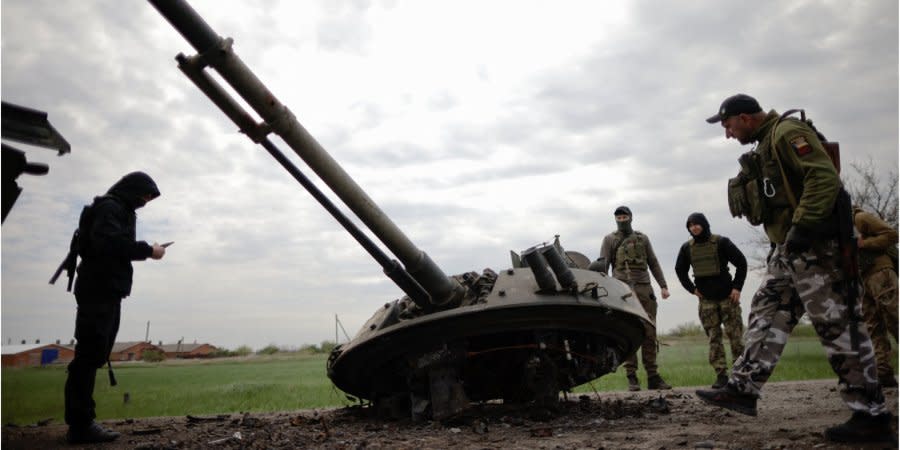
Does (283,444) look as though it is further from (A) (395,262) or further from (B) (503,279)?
(B) (503,279)

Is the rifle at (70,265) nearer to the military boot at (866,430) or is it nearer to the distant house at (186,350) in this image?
the military boot at (866,430)

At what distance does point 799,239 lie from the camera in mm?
3777

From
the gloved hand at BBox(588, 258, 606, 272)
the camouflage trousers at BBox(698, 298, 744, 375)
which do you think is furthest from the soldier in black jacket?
the camouflage trousers at BBox(698, 298, 744, 375)

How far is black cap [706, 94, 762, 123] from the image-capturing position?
4188 millimetres

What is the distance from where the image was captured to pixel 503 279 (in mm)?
5426

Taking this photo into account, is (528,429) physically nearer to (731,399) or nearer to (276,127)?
(731,399)

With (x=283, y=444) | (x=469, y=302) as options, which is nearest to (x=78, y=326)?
(x=283, y=444)

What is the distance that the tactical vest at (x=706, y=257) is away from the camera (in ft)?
26.5

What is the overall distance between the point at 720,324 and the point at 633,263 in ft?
4.44

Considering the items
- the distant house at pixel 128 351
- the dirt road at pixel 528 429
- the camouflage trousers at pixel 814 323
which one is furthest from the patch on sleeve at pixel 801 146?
the distant house at pixel 128 351

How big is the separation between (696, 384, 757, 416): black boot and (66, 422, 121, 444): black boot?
177 inches

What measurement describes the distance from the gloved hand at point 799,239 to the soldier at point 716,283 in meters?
4.44

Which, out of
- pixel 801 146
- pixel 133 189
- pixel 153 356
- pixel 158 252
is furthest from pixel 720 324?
pixel 153 356

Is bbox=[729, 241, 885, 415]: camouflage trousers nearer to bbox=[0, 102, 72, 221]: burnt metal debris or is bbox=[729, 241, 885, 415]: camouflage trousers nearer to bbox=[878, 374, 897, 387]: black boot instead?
bbox=[878, 374, 897, 387]: black boot
